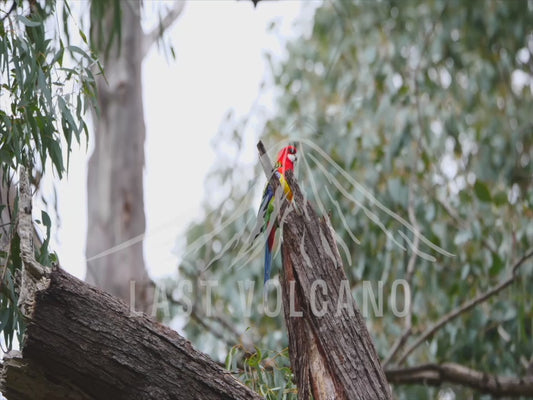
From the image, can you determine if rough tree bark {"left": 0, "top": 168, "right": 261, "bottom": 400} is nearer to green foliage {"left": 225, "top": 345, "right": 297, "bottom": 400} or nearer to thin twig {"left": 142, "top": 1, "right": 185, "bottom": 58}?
green foliage {"left": 225, "top": 345, "right": 297, "bottom": 400}

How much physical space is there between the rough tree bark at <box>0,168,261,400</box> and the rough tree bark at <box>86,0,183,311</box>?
317 cm

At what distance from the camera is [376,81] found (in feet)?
17.1

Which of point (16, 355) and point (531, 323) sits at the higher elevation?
point (531, 323)

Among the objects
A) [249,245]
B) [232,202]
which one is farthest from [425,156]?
[249,245]

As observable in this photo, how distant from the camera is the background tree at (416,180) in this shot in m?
4.18

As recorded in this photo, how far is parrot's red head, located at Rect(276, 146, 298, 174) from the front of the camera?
2.40m

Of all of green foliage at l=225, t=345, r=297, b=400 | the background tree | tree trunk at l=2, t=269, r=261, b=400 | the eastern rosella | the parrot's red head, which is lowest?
tree trunk at l=2, t=269, r=261, b=400

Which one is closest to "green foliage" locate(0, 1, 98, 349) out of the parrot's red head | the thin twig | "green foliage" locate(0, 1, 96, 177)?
"green foliage" locate(0, 1, 96, 177)

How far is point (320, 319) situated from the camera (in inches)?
83.0

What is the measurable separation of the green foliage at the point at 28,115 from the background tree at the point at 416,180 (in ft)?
3.35

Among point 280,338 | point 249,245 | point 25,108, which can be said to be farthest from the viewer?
point 280,338

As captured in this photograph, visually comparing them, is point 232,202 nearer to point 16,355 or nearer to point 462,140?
point 462,140

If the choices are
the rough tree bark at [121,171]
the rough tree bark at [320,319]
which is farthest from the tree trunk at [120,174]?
the rough tree bark at [320,319]

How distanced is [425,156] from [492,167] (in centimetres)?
104
